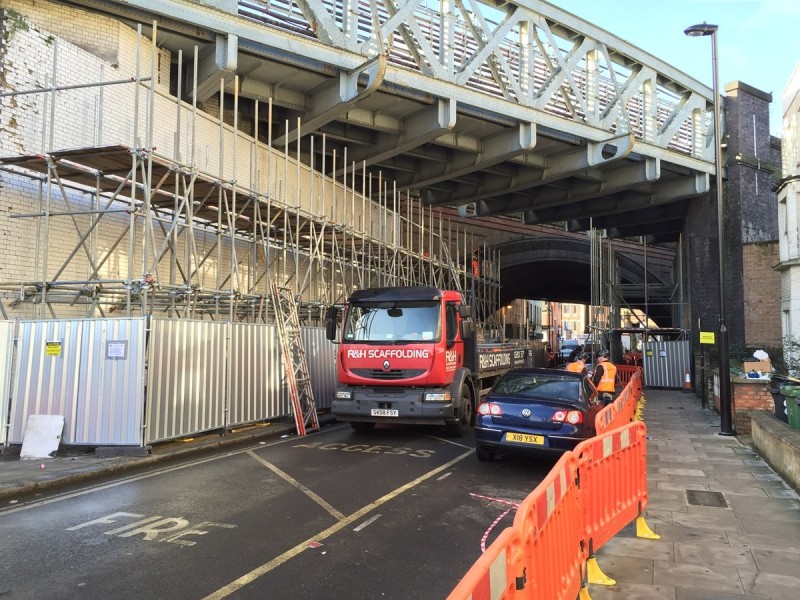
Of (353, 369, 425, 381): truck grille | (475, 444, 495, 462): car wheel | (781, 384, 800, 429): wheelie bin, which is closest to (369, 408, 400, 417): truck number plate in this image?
(353, 369, 425, 381): truck grille

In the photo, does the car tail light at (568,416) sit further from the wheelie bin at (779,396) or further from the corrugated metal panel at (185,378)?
the corrugated metal panel at (185,378)

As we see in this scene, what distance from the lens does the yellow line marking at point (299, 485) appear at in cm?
637

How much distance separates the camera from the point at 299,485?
7547mm

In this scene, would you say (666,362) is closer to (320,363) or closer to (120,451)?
(320,363)

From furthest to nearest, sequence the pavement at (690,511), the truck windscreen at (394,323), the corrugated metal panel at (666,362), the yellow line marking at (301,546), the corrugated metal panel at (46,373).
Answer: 1. the corrugated metal panel at (666,362)
2. the truck windscreen at (394,323)
3. the corrugated metal panel at (46,373)
4. the pavement at (690,511)
5. the yellow line marking at (301,546)

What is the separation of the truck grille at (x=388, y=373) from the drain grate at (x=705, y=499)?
4.91m

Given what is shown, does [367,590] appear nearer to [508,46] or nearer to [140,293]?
[140,293]

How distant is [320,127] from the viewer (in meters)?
17.4

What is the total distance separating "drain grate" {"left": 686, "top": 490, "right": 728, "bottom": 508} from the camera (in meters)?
6.78

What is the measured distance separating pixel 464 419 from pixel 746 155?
17.1 meters

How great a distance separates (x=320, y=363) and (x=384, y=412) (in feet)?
14.0

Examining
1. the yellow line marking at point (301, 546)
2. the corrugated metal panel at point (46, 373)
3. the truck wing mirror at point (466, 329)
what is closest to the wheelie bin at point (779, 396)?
the truck wing mirror at point (466, 329)

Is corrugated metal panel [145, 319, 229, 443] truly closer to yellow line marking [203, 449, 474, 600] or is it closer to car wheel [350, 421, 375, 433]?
car wheel [350, 421, 375, 433]

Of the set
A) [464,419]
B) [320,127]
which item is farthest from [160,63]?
[464,419]
